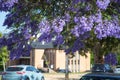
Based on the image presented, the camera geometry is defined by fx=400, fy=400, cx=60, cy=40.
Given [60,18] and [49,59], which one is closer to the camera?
[60,18]

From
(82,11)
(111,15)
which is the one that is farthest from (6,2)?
(111,15)

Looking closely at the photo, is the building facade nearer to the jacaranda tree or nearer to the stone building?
the stone building

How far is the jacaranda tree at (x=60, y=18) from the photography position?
42.0 feet

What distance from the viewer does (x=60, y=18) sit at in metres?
13.1

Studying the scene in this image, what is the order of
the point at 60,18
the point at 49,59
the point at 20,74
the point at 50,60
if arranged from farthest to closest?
the point at 49,59, the point at 50,60, the point at 20,74, the point at 60,18

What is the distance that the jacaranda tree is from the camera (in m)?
12.8

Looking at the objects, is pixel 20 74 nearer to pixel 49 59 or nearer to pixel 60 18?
pixel 60 18

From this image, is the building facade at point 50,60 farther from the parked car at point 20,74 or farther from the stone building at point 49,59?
the parked car at point 20,74

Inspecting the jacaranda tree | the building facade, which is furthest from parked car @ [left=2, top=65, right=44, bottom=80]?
the building facade

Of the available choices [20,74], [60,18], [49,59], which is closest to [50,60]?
[49,59]

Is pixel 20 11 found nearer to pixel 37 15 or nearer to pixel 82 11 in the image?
pixel 37 15

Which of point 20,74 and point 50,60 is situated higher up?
point 50,60

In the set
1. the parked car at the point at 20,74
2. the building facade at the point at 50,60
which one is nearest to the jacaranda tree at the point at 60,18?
the parked car at the point at 20,74

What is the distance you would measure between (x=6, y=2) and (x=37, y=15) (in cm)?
151
